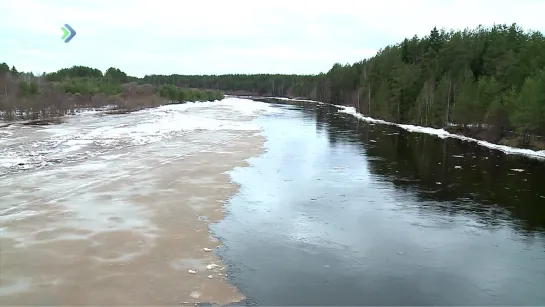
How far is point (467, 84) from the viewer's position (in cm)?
4909

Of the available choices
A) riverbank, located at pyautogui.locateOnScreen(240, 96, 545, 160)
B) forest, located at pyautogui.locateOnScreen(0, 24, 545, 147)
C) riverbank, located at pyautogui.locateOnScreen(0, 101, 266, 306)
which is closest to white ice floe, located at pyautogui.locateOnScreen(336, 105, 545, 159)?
riverbank, located at pyautogui.locateOnScreen(240, 96, 545, 160)

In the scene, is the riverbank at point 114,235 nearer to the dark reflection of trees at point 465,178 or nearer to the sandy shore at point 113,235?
the sandy shore at point 113,235

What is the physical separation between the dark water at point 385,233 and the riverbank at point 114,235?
1007 mm

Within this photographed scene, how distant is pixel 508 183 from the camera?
2398 cm

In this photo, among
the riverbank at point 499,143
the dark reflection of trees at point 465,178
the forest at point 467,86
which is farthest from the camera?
the forest at point 467,86

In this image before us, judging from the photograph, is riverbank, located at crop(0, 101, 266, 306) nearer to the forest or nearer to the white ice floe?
the white ice floe

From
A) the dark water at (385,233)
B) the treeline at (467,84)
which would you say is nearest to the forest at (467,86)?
the treeline at (467,84)

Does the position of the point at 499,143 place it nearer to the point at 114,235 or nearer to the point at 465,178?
the point at 465,178

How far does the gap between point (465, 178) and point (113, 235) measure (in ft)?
64.7

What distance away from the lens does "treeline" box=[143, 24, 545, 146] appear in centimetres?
3881

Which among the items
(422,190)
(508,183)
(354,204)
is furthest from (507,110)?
(354,204)

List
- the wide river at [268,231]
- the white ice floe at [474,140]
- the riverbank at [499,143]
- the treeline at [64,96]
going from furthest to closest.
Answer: the treeline at [64,96], the riverbank at [499,143], the white ice floe at [474,140], the wide river at [268,231]

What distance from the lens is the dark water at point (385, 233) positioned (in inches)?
429

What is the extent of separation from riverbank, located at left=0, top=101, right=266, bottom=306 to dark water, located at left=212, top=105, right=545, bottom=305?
1007 mm
